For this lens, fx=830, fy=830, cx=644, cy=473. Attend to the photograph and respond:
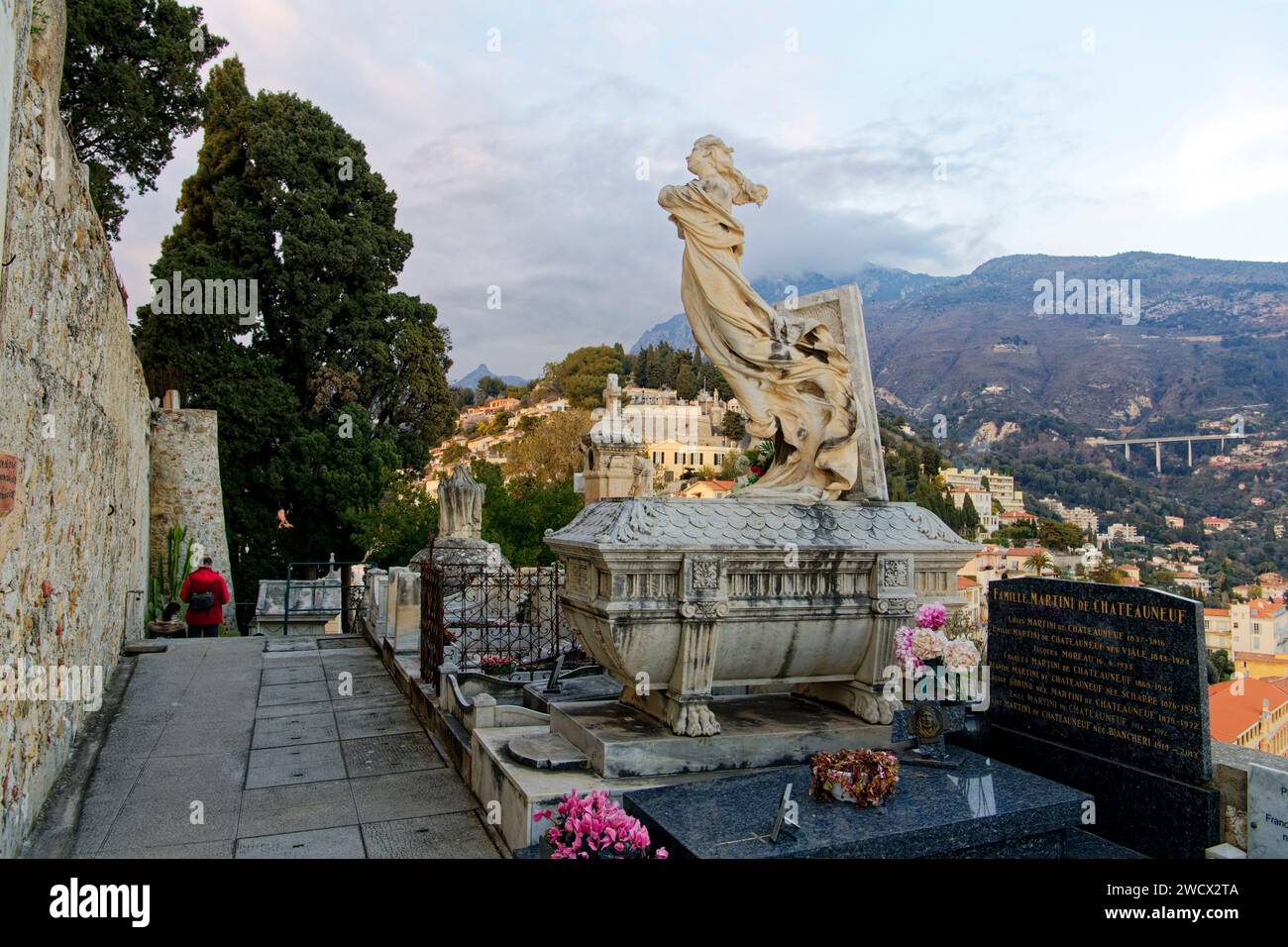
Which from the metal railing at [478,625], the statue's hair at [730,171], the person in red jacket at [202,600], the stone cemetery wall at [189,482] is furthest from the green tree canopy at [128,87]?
the statue's hair at [730,171]

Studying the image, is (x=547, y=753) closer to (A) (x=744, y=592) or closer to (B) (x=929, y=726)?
(A) (x=744, y=592)

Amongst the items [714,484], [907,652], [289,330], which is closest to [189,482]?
[289,330]

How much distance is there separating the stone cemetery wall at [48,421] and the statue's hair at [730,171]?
4.18 meters

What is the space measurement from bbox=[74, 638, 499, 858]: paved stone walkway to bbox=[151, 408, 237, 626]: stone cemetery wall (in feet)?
37.3

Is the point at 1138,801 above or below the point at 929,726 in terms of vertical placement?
below

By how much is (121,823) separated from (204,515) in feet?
55.9

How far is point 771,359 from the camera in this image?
598 centimetres

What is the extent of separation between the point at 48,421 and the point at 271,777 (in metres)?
3.05

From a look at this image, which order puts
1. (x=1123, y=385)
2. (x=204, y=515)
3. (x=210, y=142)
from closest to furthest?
(x=204, y=515), (x=210, y=142), (x=1123, y=385)

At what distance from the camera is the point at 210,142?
85.7ft

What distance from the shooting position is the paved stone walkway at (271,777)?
16.2 feet

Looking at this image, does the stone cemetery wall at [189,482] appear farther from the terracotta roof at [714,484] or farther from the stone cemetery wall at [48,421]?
the terracotta roof at [714,484]
